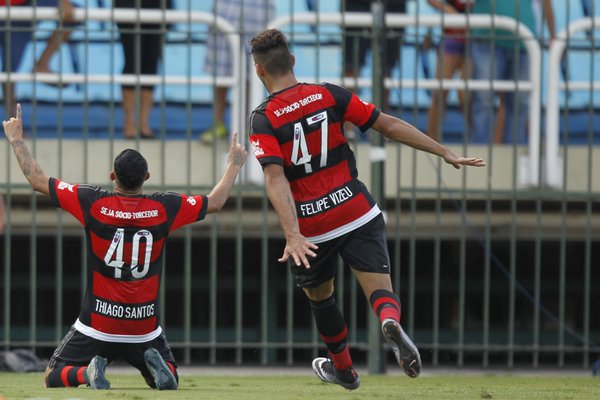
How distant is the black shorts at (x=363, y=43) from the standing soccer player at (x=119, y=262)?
413 cm

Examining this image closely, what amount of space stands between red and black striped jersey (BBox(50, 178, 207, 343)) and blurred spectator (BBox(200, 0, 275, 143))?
4.25 m

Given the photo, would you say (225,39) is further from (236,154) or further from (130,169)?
(130,169)

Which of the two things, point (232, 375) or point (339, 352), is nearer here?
point (339, 352)

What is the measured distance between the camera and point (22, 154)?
26.0ft

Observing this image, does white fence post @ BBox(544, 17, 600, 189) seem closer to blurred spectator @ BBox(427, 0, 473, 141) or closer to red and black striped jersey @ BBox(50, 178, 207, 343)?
blurred spectator @ BBox(427, 0, 473, 141)

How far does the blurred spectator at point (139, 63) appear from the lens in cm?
1219

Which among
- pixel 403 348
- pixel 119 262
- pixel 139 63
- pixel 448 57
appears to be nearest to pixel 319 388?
pixel 119 262

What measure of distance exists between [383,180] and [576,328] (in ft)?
13.4

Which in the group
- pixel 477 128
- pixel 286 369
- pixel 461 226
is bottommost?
pixel 286 369

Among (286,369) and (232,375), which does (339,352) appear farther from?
(286,369)

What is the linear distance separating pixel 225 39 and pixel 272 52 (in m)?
4.92

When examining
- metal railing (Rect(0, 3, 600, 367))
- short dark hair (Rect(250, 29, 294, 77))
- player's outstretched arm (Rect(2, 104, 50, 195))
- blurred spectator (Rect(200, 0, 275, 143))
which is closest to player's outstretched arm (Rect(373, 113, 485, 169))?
short dark hair (Rect(250, 29, 294, 77))

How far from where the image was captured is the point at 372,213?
786 centimetres

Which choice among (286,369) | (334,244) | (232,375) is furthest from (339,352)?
(286,369)
